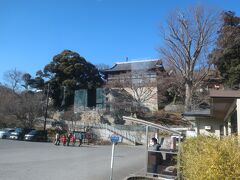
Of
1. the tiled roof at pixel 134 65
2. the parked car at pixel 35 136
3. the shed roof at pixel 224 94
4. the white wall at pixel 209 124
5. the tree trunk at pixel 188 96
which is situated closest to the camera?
the shed roof at pixel 224 94

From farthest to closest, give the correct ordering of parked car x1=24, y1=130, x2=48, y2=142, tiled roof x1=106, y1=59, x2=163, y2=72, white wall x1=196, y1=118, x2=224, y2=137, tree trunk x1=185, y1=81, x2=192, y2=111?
1. tiled roof x1=106, y1=59, x2=163, y2=72
2. parked car x1=24, y1=130, x2=48, y2=142
3. tree trunk x1=185, y1=81, x2=192, y2=111
4. white wall x1=196, y1=118, x2=224, y2=137

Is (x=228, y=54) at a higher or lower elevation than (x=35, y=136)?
higher

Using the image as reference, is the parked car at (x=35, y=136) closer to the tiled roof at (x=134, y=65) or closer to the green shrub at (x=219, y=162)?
the tiled roof at (x=134, y=65)

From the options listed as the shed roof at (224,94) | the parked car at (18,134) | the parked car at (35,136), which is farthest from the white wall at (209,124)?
the parked car at (18,134)

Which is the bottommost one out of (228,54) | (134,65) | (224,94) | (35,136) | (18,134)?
(35,136)

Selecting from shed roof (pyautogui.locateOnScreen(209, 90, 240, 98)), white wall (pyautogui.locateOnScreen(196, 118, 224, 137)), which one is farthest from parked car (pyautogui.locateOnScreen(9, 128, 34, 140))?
shed roof (pyautogui.locateOnScreen(209, 90, 240, 98))

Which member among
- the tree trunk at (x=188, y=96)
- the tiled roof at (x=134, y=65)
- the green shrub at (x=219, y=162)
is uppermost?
the tiled roof at (x=134, y=65)

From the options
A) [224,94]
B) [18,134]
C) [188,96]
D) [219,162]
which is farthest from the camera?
[18,134]

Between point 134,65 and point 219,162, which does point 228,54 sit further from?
point 219,162

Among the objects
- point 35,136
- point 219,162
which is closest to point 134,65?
point 35,136

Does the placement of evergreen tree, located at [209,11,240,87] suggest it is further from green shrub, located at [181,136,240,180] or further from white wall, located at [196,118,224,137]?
green shrub, located at [181,136,240,180]

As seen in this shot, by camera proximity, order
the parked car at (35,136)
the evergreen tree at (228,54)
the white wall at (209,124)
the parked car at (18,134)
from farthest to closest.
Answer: the parked car at (18,134) < the parked car at (35,136) < the evergreen tree at (228,54) < the white wall at (209,124)

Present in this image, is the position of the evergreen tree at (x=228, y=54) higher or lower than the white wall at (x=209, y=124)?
higher

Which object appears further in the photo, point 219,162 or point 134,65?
point 134,65
